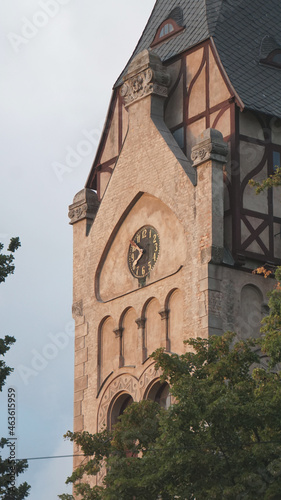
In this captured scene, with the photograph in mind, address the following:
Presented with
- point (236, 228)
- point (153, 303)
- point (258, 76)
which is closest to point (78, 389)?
point (153, 303)

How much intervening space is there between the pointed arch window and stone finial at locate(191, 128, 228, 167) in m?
5.33

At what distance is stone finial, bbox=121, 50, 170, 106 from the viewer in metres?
43.4

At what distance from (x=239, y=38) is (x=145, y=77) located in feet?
10.2

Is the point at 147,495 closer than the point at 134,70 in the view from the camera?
Yes

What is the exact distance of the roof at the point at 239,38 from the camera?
4250cm

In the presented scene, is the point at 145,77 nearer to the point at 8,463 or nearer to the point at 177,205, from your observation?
→ the point at 177,205

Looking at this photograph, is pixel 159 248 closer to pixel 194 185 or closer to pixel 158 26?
pixel 194 185

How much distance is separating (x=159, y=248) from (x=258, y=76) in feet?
19.9

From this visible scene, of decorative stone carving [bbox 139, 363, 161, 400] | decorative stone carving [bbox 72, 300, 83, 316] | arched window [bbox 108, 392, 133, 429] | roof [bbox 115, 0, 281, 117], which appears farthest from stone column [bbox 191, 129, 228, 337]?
decorative stone carving [bbox 72, 300, 83, 316]

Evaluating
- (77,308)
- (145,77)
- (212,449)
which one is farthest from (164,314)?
(212,449)

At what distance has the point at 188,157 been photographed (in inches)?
1676

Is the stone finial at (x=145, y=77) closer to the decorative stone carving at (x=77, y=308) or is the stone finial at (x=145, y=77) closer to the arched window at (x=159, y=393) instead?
the decorative stone carving at (x=77, y=308)

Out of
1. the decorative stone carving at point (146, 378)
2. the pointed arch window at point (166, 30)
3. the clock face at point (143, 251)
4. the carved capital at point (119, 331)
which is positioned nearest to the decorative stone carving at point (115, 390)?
the decorative stone carving at point (146, 378)

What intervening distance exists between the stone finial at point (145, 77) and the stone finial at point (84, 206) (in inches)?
135
